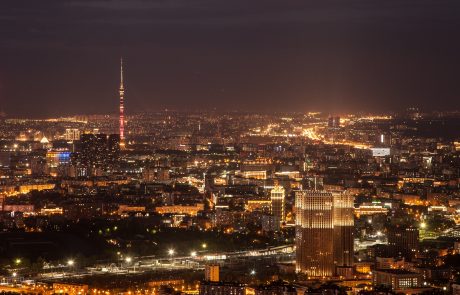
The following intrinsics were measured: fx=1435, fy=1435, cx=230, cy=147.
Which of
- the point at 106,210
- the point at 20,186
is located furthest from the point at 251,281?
the point at 20,186

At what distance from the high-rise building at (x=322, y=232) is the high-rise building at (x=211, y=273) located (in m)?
2.00

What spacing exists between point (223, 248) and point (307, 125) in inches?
1420

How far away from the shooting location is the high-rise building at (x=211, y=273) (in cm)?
2539

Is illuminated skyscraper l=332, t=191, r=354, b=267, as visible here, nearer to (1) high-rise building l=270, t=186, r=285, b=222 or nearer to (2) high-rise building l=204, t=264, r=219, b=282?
(2) high-rise building l=204, t=264, r=219, b=282

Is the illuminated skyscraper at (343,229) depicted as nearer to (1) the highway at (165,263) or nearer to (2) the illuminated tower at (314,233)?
(2) the illuminated tower at (314,233)

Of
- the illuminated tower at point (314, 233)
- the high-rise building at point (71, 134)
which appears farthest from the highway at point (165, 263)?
the high-rise building at point (71, 134)

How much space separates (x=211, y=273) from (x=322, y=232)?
9.63ft

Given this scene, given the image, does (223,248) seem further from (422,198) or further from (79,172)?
(79,172)

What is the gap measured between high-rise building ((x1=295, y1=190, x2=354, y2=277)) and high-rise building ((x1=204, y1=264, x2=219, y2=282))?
2000mm

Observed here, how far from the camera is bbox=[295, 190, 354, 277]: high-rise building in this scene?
27.3 metres

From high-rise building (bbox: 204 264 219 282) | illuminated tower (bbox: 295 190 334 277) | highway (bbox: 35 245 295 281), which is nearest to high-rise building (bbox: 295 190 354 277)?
illuminated tower (bbox: 295 190 334 277)

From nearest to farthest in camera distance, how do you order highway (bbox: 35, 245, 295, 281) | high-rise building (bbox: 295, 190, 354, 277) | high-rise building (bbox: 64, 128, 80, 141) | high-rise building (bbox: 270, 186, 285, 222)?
highway (bbox: 35, 245, 295, 281)
high-rise building (bbox: 295, 190, 354, 277)
high-rise building (bbox: 270, 186, 285, 222)
high-rise building (bbox: 64, 128, 80, 141)

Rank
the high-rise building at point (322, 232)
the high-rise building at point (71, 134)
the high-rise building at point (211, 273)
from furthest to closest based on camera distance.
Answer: the high-rise building at point (71, 134) → the high-rise building at point (322, 232) → the high-rise building at point (211, 273)

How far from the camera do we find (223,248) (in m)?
31.2
